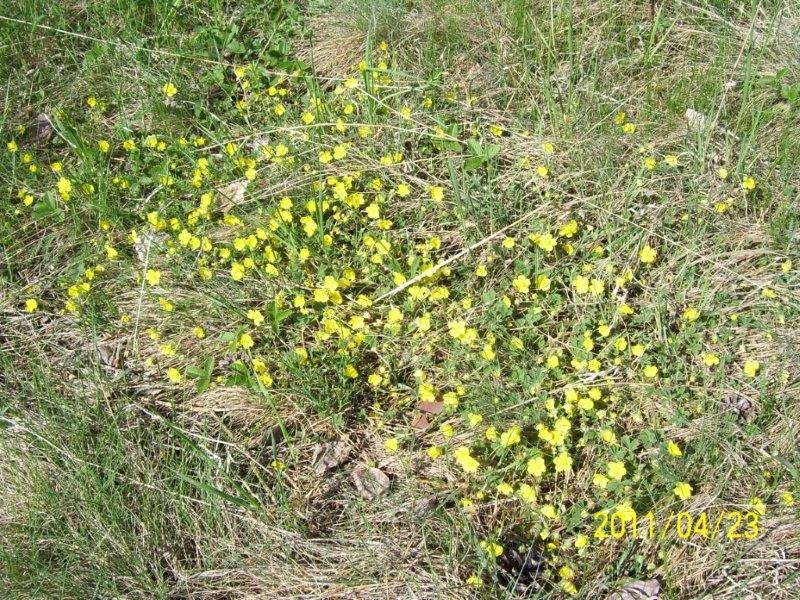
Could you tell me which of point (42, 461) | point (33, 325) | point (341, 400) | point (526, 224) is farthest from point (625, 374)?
point (33, 325)

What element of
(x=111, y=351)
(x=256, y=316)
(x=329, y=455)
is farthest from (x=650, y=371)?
(x=111, y=351)

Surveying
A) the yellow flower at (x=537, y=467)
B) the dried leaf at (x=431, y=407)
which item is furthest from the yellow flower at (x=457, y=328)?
the yellow flower at (x=537, y=467)

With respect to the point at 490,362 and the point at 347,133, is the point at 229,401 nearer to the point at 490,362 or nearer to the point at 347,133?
the point at 490,362

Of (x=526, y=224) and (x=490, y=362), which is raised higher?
(x=526, y=224)

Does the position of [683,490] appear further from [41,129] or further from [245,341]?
[41,129]

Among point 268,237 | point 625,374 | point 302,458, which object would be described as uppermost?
point 268,237

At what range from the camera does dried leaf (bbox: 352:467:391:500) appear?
2430 mm

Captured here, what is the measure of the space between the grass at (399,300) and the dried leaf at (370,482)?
0.09 ft

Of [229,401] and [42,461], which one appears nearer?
[42,461]

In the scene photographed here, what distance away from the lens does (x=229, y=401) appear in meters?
2.64

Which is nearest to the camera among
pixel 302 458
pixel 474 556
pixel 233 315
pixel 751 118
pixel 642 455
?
pixel 474 556

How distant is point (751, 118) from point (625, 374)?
1.28 meters

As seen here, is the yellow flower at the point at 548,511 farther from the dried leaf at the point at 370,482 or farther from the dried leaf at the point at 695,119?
the dried leaf at the point at 695,119

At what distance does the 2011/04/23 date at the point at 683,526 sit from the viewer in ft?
7.17
